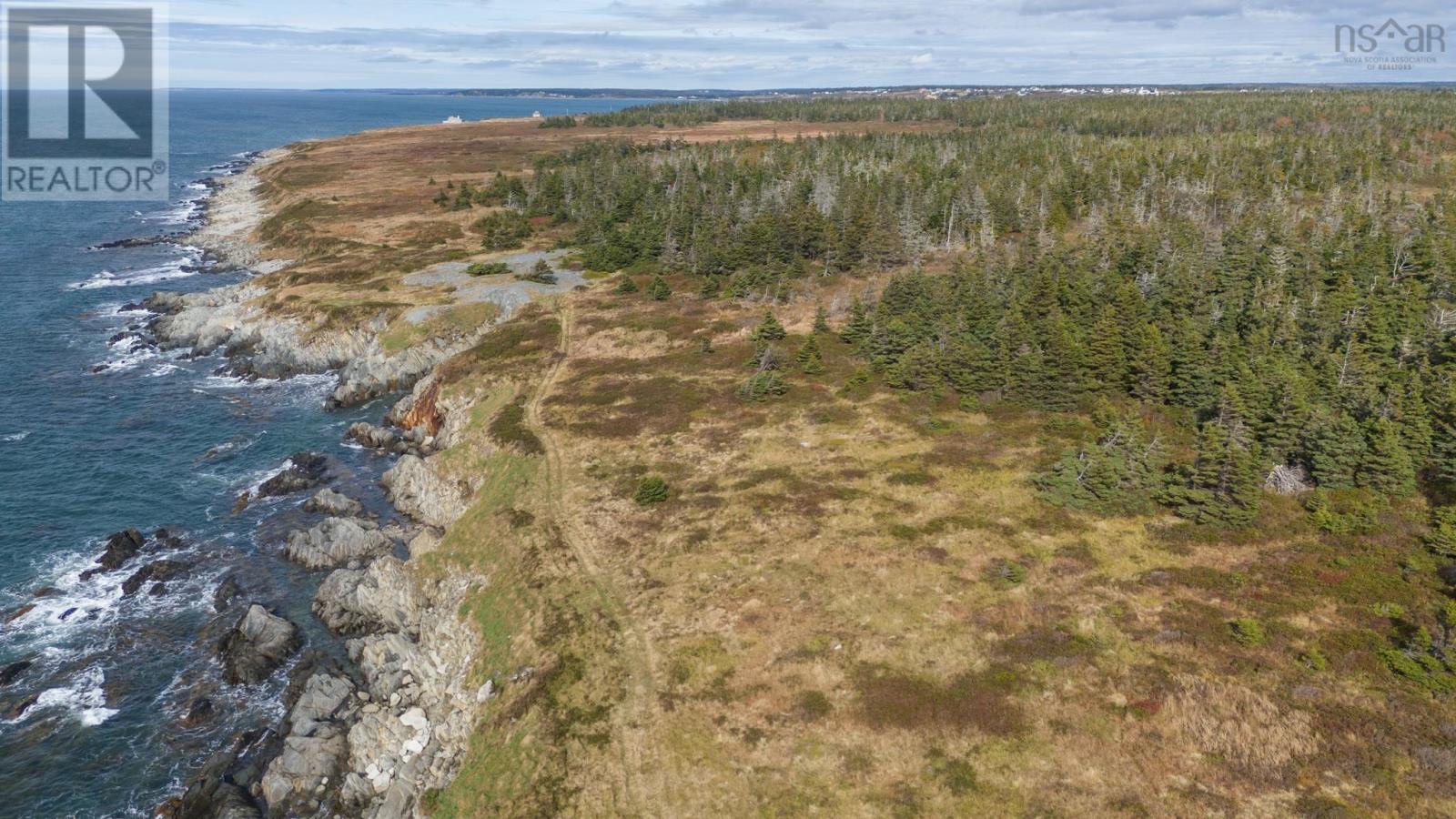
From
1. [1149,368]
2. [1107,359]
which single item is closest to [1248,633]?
[1149,368]

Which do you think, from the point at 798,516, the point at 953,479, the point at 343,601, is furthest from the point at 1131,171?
the point at 343,601

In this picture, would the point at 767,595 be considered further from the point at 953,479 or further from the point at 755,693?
the point at 953,479

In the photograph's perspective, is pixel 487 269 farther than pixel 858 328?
Yes

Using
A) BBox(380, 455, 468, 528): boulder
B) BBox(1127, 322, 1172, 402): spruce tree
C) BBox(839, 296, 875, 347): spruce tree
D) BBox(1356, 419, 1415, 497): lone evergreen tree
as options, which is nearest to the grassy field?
BBox(1356, 419, 1415, 497): lone evergreen tree

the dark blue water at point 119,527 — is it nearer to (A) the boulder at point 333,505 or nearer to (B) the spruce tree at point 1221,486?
(A) the boulder at point 333,505

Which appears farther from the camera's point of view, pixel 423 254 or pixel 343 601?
pixel 423 254

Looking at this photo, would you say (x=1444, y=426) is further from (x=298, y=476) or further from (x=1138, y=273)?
(x=298, y=476)
